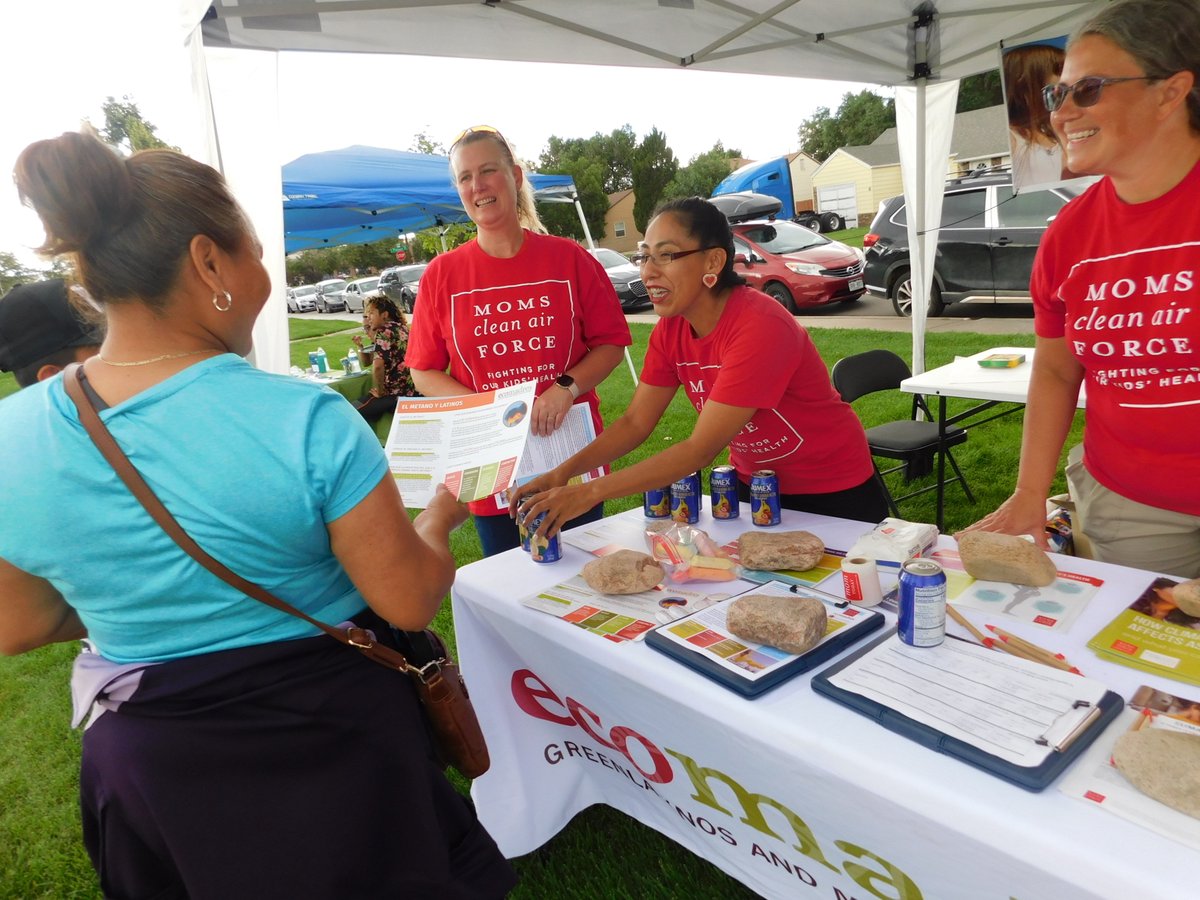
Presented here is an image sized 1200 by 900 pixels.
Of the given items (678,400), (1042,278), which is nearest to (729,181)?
(678,400)

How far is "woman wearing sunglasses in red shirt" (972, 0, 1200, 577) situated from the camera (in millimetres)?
1433

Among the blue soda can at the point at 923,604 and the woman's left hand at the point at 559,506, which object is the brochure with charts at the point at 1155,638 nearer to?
the blue soda can at the point at 923,604

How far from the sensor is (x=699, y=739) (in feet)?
4.42

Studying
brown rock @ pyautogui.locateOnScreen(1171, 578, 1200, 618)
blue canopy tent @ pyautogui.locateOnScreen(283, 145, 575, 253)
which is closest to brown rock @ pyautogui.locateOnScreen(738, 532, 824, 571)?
brown rock @ pyautogui.locateOnScreen(1171, 578, 1200, 618)

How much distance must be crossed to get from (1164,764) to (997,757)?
0.62 ft

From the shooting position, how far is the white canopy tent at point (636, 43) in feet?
8.07

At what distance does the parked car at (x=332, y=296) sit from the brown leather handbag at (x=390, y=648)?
96.0 feet

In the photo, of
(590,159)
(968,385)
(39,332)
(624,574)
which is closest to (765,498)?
(624,574)

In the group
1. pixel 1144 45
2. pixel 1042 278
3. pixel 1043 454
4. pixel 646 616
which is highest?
pixel 1144 45

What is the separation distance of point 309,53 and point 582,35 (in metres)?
1.23

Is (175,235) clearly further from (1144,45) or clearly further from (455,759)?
(1144,45)

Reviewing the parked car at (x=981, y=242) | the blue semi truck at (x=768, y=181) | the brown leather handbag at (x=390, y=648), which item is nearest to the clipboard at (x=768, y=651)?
the brown leather handbag at (x=390, y=648)

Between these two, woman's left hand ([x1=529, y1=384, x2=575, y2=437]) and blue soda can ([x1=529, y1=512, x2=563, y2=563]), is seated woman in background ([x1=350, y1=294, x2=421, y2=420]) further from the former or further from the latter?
blue soda can ([x1=529, y1=512, x2=563, y2=563])

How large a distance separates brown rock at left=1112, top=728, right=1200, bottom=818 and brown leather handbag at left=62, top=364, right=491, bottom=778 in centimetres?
103
